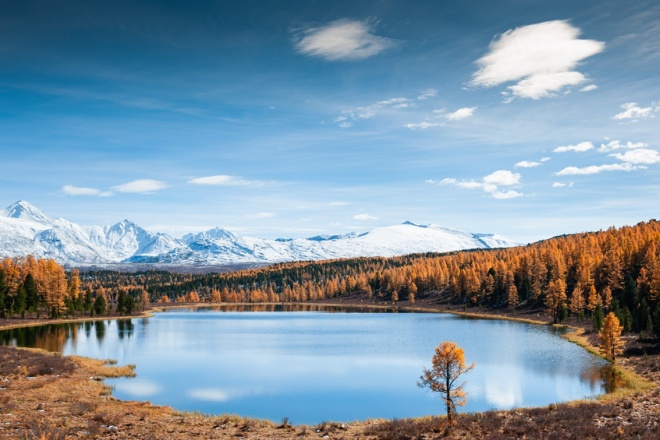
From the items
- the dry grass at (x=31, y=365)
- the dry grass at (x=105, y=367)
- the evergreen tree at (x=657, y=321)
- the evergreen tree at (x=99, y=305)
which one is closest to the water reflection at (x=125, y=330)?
the evergreen tree at (x=99, y=305)

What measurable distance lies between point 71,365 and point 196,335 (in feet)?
183

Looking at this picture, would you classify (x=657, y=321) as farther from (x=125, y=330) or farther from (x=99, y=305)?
(x=99, y=305)

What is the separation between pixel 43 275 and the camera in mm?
158625

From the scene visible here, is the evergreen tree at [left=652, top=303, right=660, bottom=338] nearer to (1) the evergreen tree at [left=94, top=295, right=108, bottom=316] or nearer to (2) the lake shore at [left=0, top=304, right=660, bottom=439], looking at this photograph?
(2) the lake shore at [left=0, top=304, right=660, bottom=439]

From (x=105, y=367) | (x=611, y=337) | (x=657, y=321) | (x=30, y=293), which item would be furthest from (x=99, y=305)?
(x=657, y=321)

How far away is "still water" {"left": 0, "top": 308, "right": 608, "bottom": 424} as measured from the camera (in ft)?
183

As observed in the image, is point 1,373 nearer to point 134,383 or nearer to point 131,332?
point 134,383

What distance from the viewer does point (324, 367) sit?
7788 centimetres

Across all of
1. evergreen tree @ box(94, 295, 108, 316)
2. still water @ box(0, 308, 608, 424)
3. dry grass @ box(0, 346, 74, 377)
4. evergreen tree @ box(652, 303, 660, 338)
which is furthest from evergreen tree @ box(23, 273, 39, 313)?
evergreen tree @ box(652, 303, 660, 338)

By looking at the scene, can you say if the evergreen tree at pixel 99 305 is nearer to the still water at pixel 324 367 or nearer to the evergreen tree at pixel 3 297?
the evergreen tree at pixel 3 297

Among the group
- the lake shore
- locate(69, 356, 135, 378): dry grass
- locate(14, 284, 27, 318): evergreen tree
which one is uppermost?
locate(14, 284, 27, 318): evergreen tree

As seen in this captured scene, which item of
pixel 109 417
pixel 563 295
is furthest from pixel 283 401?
pixel 563 295

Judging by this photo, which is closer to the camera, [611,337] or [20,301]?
[611,337]

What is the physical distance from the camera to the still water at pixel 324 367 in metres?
55.8
